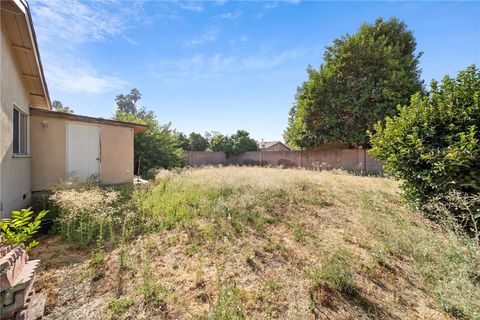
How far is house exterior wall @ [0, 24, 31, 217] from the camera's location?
3789mm

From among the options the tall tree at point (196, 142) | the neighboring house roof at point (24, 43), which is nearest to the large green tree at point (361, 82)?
the tall tree at point (196, 142)

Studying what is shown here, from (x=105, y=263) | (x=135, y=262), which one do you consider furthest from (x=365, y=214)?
(x=105, y=263)

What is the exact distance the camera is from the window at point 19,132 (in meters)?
5.02

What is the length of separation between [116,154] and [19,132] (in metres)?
2.77

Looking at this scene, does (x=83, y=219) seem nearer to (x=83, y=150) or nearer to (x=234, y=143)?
(x=83, y=150)

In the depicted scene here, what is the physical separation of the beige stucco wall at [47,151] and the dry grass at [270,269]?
3.40 metres

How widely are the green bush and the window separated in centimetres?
890

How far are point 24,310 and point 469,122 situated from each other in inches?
284

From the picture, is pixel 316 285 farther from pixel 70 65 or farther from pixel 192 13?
pixel 70 65

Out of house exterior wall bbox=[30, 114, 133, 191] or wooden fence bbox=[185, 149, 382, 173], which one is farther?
wooden fence bbox=[185, 149, 382, 173]

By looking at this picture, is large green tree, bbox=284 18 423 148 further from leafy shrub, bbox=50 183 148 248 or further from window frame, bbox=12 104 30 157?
window frame, bbox=12 104 30 157

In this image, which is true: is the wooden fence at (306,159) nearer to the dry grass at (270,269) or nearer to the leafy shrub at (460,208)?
the leafy shrub at (460,208)

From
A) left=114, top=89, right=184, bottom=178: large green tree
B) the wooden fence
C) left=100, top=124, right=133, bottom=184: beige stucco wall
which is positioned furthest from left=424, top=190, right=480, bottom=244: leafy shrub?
left=114, top=89, right=184, bottom=178: large green tree

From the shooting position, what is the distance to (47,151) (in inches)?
253
